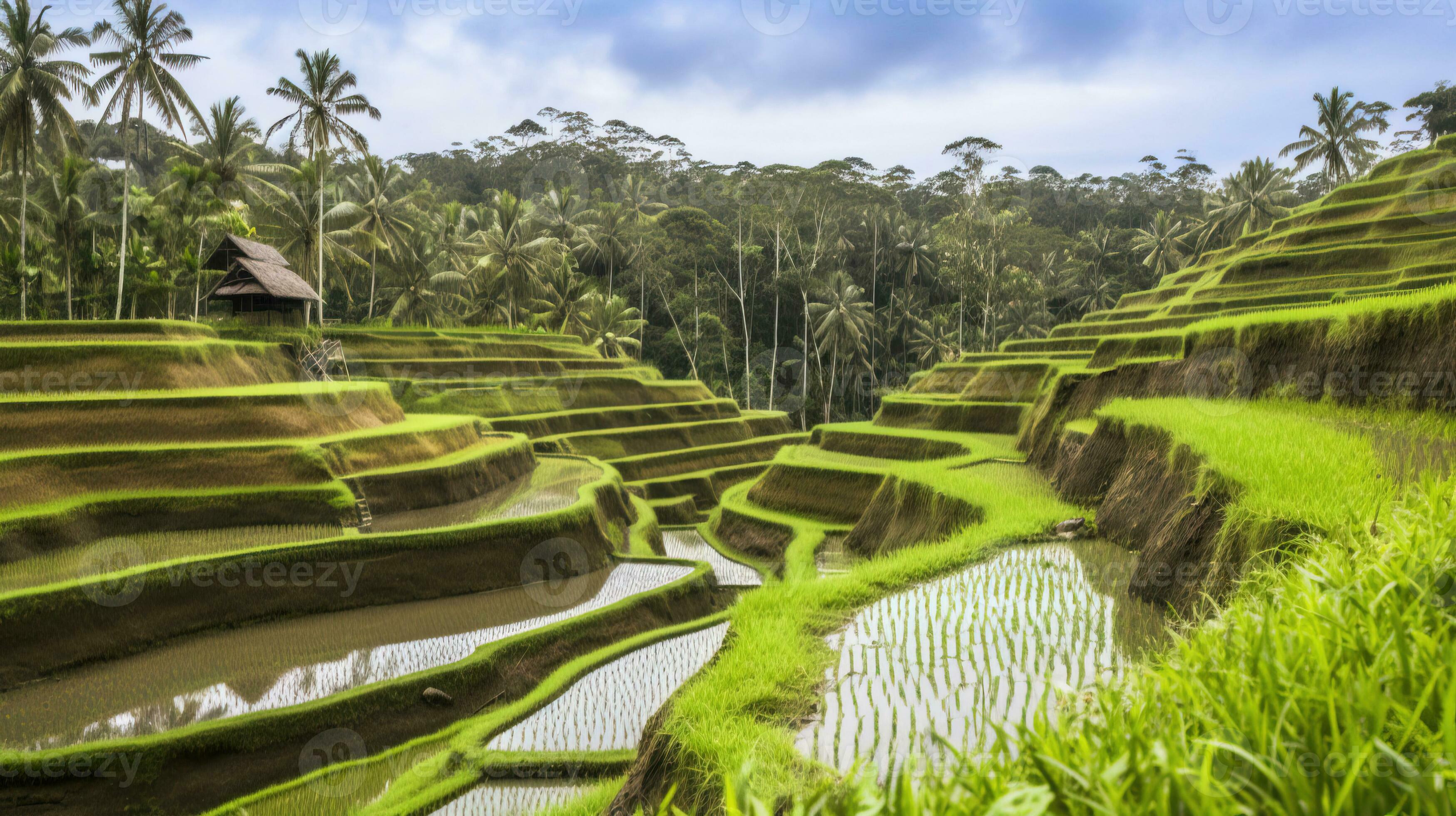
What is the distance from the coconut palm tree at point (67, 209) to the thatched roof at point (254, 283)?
851cm

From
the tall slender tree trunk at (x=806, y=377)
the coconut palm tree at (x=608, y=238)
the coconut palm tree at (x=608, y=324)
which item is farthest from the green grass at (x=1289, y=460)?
the coconut palm tree at (x=608, y=238)

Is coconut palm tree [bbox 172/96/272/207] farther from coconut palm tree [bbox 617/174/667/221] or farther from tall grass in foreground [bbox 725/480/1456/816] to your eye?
tall grass in foreground [bbox 725/480/1456/816]

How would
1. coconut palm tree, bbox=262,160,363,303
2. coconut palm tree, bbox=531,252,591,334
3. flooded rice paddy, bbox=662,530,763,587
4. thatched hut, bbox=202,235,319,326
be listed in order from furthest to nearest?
coconut palm tree, bbox=531,252,591,334 → coconut palm tree, bbox=262,160,363,303 → thatched hut, bbox=202,235,319,326 → flooded rice paddy, bbox=662,530,763,587

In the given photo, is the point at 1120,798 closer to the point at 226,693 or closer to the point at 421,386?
the point at 226,693

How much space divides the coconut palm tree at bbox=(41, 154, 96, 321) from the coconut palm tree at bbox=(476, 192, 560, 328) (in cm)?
1577

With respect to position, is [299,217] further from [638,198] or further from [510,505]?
[638,198]

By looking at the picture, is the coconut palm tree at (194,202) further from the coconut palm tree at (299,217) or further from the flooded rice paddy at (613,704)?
the flooded rice paddy at (613,704)

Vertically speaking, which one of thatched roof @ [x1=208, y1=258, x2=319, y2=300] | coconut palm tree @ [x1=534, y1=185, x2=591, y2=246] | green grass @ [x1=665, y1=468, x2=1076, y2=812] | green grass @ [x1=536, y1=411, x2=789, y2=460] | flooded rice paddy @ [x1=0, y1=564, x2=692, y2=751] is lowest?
flooded rice paddy @ [x1=0, y1=564, x2=692, y2=751]

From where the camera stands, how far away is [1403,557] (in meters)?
3.11

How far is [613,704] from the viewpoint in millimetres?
8734

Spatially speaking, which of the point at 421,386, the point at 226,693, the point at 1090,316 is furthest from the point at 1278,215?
the point at 226,693

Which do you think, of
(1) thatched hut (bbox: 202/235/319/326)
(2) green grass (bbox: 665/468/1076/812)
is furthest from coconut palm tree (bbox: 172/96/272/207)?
(2) green grass (bbox: 665/468/1076/812)

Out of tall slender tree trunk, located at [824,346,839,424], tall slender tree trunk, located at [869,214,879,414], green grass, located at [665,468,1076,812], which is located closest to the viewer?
green grass, located at [665,468,1076,812]

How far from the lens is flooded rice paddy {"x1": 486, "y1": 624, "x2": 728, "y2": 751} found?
789cm
